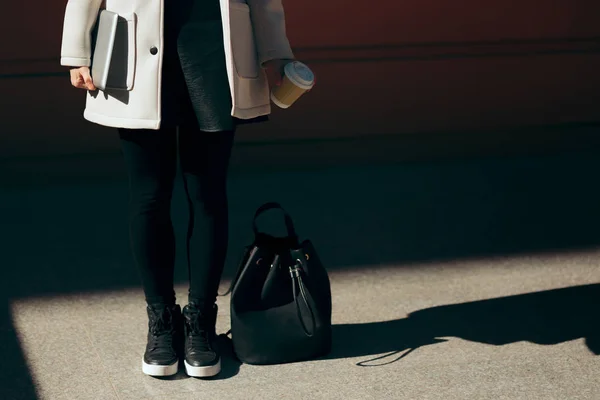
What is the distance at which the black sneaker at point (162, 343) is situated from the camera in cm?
353

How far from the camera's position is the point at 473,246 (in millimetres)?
4938

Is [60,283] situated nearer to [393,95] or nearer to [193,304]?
[193,304]

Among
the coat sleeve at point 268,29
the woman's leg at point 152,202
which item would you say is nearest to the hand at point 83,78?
the woman's leg at point 152,202

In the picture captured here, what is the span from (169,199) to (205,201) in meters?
0.12

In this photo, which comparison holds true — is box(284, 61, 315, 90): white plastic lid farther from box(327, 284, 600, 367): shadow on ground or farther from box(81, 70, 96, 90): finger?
box(327, 284, 600, 367): shadow on ground

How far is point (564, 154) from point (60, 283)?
3.42m

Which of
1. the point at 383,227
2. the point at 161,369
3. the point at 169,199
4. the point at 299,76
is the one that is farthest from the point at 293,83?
the point at 383,227

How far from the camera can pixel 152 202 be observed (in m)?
3.44

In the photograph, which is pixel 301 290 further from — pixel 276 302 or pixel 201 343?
pixel 201 343

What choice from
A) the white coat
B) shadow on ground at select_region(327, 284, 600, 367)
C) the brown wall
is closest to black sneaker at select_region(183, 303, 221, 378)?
shadow on ground at select_region(327, 284, 600, 367)

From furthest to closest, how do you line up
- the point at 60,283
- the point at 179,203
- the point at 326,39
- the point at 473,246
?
1. the point at 326,39
2. the point at 179,203
3. the point at 473,246
4. the point at 60,283

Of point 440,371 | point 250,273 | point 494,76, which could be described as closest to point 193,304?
point 250,273

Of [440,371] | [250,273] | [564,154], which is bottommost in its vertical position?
[564,154]

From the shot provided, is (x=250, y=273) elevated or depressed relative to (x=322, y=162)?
elevated
